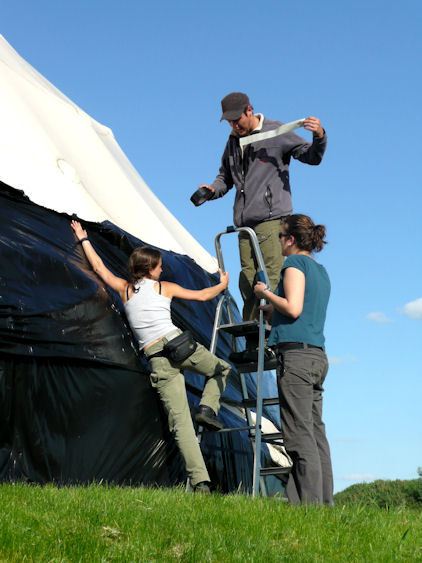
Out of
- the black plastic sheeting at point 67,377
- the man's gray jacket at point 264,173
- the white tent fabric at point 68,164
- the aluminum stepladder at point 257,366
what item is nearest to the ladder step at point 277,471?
the aluminum stepladder at point 257,366

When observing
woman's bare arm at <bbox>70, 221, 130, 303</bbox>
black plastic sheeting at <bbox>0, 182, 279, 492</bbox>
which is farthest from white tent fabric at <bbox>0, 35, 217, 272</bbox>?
black plastic sheeting at <bbox>0, 182, 279, 492</bbox>

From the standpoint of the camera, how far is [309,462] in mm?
4418

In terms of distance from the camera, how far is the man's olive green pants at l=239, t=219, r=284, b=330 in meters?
5.68

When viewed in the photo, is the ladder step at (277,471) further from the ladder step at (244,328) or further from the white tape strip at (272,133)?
the white tape strip at (272,133)

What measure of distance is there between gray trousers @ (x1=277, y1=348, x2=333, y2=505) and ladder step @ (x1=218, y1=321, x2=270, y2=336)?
83 centimetres

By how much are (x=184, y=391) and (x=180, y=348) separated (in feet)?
1.17

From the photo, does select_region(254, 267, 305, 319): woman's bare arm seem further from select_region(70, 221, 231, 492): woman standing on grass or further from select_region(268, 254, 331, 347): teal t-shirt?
select_region(70, 221, 231, 492): woman standing on grass

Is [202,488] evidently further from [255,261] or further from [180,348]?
[255,261]

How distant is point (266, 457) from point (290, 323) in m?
2.99

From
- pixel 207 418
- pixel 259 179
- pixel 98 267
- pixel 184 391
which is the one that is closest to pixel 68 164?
pixel 98 267

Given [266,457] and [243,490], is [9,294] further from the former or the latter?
[266,457]

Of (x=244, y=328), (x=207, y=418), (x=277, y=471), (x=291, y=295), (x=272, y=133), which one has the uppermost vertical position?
(x=272, y=133)

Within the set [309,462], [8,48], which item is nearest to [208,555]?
[309,462]

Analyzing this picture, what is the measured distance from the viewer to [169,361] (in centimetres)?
522
